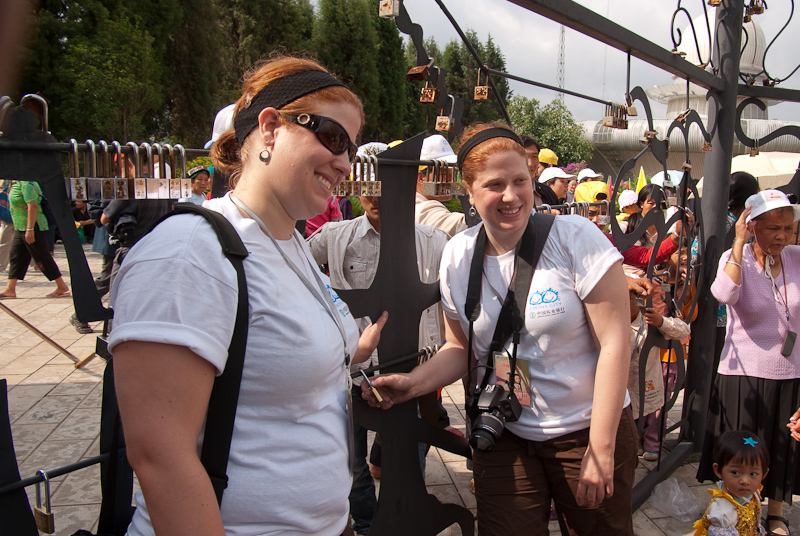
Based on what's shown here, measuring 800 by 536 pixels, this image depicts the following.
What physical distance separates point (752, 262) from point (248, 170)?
2.92 metres

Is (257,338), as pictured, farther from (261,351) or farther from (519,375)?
(519,375)

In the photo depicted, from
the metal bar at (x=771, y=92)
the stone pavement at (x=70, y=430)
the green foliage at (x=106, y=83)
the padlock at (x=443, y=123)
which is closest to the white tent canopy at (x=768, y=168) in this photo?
the metal bar at (x=771, y=92)

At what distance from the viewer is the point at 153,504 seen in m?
0.93

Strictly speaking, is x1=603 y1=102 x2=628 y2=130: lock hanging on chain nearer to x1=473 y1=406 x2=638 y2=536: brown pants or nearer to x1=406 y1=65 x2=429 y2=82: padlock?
x1=406 y1=65 x2=429 y2=82: padlock

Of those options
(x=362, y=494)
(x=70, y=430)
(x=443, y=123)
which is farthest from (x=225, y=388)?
(x=70, y=430)

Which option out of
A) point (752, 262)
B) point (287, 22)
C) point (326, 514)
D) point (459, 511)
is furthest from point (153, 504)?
point (287, 22)

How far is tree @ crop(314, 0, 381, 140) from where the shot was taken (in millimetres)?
29688

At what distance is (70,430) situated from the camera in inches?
161

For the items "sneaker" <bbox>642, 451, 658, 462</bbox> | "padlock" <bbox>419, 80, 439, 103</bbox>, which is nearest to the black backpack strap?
"padlock" <bbox>419, 80, 439, 103</bbox>

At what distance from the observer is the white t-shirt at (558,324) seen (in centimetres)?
180

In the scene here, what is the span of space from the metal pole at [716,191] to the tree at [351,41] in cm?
2694

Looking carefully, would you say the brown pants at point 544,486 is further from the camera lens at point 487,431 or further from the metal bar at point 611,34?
the metal bar at point 611,34

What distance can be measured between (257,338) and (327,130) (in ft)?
1.53

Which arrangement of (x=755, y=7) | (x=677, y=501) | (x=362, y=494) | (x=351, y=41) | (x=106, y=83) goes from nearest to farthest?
(x=362, y=494) → (x=677, y=501) → (x=755, y=7) → (x=106, y=83) → (x=351, y=41)
